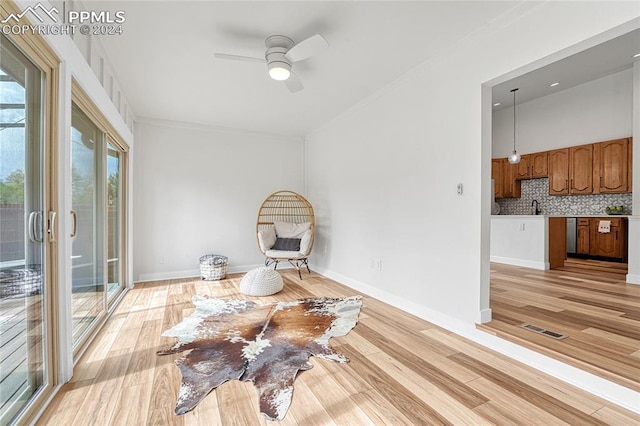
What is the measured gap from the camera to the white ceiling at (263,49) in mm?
2189

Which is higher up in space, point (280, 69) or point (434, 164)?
point (280, 69)

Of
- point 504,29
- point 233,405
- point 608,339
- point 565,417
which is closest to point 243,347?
point 233,405

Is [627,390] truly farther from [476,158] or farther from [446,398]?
[476,158]

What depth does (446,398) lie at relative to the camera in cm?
175

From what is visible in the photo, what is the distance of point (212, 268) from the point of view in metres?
4.70

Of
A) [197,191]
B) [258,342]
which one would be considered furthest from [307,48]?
[197,191]

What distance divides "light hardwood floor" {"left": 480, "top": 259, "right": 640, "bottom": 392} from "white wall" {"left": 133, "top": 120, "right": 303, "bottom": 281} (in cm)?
402

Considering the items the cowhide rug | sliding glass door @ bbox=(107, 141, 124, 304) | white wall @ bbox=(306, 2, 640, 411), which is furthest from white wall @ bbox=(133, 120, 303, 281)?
white wall @ bbox=(306, 2, 640, 411)

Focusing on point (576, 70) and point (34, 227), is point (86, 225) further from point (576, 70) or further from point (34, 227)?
point (576, 70)

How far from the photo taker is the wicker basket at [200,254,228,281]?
4.70 meters

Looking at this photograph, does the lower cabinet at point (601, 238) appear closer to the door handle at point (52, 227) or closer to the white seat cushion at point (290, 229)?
the white seat cushion at point (290, 229)

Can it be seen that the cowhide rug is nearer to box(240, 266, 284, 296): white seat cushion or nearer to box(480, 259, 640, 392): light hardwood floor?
box(240, 266, 284, 296): white seat cushion

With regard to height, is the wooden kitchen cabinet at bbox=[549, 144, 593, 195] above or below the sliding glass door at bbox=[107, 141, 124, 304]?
above

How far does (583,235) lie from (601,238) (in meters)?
0.27
